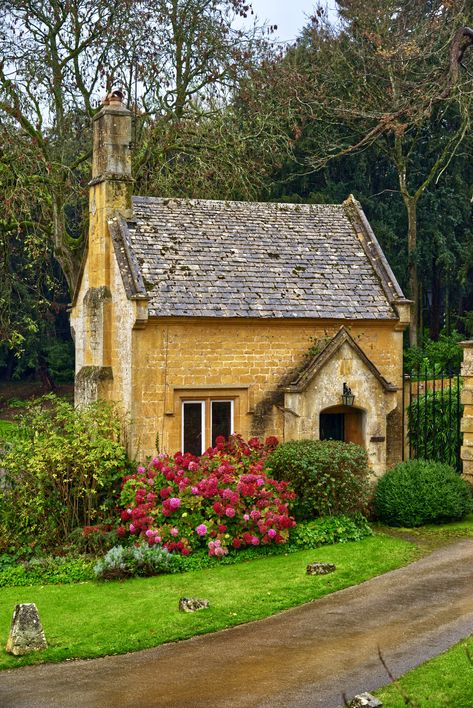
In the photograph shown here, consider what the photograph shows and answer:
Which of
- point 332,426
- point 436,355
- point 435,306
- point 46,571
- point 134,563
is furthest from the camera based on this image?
point 435,306

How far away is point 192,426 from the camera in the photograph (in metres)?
19.2

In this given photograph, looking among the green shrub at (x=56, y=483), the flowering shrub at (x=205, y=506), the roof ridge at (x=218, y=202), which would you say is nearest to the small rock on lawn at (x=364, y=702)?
the flowering shrub at (x=205, y=506)

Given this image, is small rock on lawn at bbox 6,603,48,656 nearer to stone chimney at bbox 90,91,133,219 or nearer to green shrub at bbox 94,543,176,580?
green shrub at bbox 94,543,176,580

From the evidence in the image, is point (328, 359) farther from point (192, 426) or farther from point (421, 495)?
point (421, 495)

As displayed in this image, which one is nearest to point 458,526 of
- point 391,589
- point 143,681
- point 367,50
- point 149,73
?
point 391,589

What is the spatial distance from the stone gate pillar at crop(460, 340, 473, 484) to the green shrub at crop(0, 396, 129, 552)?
6.98 metres

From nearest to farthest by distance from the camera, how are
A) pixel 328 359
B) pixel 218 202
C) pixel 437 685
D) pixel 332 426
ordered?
pixel 437 685, pixel 328 359, pixel 332 426, pixel 218 202

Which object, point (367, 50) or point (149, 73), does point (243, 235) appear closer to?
point (149, 73)

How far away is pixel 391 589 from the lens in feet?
45.9

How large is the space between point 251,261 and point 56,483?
651 centimetres

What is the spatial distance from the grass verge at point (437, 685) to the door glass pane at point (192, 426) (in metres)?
9.34

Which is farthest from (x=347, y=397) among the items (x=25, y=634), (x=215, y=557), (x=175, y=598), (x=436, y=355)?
(x=436, y=355)

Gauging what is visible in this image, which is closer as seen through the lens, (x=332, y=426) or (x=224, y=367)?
(x=224, y=367)

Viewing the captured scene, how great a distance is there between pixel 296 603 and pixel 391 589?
151cm
